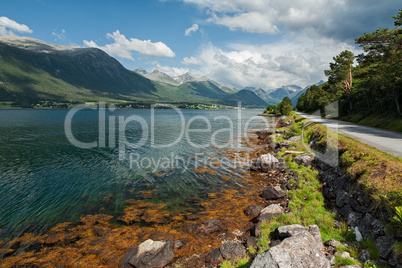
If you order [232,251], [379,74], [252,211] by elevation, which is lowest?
[232,251]

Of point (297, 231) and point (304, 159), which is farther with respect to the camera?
point (304, 159)

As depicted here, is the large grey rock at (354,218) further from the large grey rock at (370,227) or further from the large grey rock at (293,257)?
the large grey rock at (293,257)

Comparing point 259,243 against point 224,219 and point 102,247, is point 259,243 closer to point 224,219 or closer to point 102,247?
point 224,219

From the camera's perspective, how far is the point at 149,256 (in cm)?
→ 1244

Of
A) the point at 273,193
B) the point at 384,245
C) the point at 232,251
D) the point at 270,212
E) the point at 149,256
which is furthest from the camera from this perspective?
the point at 273,193

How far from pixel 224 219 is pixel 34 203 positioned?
21.1 metres

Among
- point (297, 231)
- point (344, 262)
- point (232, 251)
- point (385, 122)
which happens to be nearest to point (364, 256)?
point (344, 262)

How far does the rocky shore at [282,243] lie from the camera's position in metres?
8.86

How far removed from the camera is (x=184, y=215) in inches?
715

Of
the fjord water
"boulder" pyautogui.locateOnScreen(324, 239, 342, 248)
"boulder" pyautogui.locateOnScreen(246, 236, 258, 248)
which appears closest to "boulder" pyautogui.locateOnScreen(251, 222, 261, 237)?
"boulder" pyautogui.locateOnScreen(246, 236, 258, 248)

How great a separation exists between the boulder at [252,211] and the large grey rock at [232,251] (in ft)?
15.7

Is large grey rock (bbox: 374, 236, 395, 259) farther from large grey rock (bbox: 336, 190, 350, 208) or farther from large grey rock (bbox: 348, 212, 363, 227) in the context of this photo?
large grey rock (bbox: 336, 190, 350, 208)

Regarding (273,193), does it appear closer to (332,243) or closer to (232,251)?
(332,243)

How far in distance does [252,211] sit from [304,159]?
1503 centimetres
